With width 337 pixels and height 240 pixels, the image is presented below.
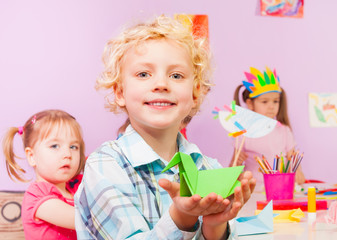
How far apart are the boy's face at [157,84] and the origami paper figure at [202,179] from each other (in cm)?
22

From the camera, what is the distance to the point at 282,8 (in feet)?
6.82

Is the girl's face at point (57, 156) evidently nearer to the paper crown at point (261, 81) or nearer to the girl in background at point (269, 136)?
the paper crown at point (261, 81)

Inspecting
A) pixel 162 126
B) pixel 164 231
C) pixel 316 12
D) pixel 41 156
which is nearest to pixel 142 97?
pixel 162 126

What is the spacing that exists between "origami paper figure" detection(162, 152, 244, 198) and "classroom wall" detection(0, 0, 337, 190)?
3.82 feet

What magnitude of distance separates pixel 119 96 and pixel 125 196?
0.26m

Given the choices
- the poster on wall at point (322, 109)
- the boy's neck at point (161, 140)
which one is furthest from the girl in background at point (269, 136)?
the boy's neck at point (161, 140)

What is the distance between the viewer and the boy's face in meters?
0.82

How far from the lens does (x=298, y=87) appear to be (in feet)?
6.85

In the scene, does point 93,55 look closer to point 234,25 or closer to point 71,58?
point 71,58

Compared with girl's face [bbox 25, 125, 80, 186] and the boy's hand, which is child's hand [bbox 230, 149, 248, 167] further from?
the boy's hand

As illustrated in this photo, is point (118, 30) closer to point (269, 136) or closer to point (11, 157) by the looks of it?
point (11, 157)

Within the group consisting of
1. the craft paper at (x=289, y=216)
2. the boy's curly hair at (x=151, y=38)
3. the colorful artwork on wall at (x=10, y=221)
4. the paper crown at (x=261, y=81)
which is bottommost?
the colorful artwork on wall at (x=10, y=221)

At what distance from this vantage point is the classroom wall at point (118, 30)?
1691mm

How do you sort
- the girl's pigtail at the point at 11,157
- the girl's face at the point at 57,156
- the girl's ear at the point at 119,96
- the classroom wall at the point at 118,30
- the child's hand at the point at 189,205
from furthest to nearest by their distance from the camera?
the classroom wall at the point at 118,30 < the girl's pigtail at the point at 11,157 < the girl's face at the point at 57,156 < the girl's ear at the point at 119,96 < the child's hand at the point at 189,205
